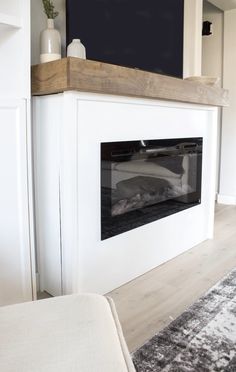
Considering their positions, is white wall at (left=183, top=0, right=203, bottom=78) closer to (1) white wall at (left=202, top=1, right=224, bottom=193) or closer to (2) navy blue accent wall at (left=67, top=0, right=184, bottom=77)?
(2) navy blue accent wall at (left=67, top=0, right=184, bottom=77)

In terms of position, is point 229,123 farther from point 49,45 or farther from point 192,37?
point 49,45

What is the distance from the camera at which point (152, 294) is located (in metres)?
2.15

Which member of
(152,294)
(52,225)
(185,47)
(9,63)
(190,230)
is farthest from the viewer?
(185,47)

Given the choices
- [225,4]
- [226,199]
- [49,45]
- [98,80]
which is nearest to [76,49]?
[49,45]

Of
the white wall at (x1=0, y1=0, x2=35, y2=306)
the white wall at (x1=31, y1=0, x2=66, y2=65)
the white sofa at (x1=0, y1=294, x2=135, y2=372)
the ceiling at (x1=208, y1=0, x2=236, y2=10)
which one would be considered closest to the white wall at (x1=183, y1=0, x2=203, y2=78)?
the ceiling at (x1=208, y1=0, x2=236, y2=10)

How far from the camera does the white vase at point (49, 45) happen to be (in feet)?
6.36

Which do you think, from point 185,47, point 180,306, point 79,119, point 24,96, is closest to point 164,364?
point 180,306

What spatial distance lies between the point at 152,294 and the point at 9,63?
4.85 ft

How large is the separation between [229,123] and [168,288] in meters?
2.73

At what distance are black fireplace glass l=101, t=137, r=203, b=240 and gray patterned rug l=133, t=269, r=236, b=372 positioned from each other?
0.63m

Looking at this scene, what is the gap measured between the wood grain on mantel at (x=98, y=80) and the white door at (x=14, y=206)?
0.62 feet

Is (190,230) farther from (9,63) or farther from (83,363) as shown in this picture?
(83,363)

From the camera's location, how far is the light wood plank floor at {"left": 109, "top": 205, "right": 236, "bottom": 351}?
1.83 metres

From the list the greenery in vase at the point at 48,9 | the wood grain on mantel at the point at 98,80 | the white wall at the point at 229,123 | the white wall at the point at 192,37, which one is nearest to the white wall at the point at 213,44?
the white wall at the point at 229,123
